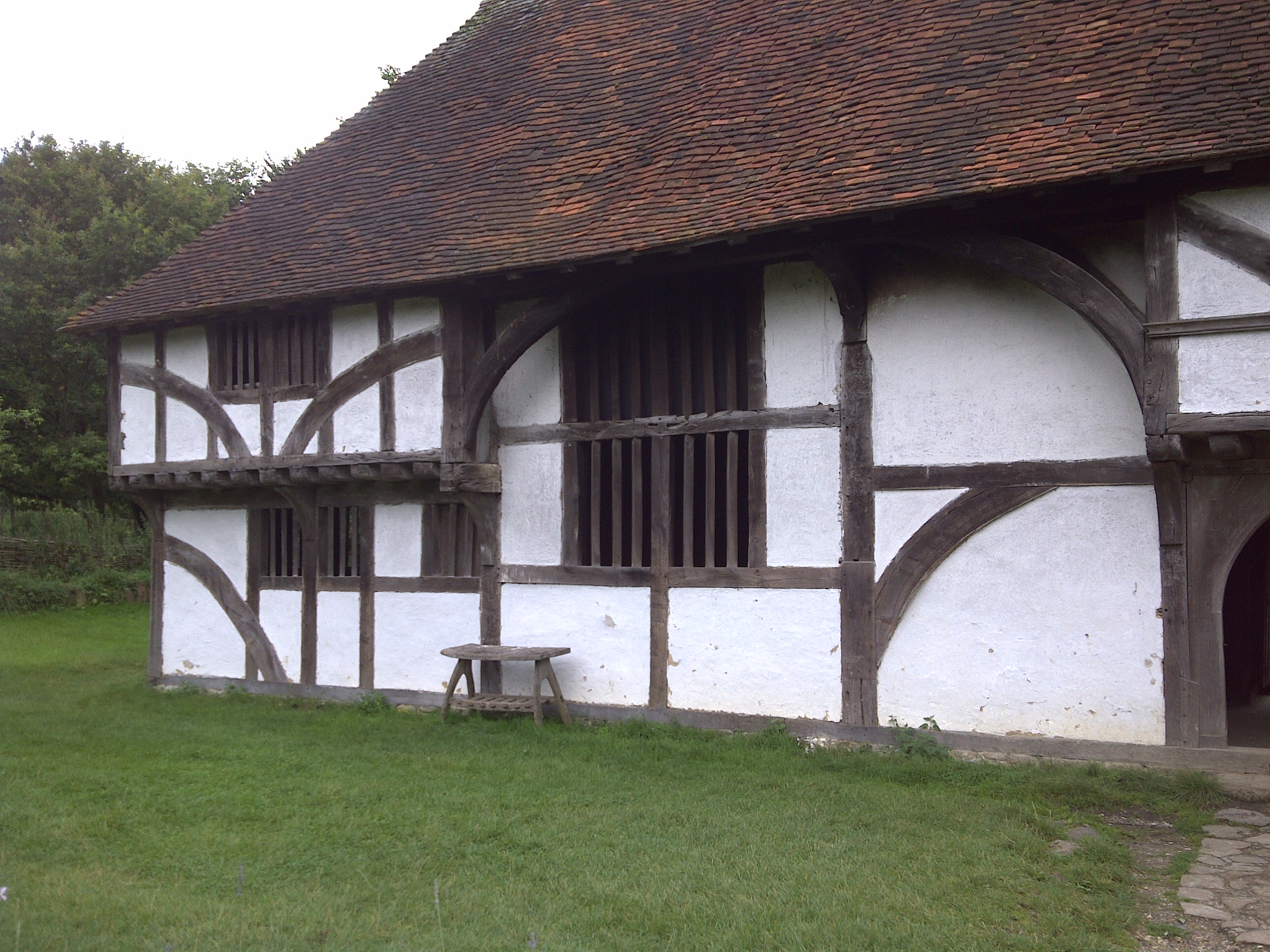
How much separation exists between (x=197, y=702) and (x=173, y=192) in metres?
19.2

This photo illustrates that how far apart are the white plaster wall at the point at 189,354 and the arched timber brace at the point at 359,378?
1.56 meters

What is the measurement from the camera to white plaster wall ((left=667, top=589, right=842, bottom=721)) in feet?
28.1

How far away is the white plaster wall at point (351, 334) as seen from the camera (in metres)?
10.7

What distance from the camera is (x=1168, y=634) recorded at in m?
7.29

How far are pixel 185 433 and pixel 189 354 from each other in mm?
879

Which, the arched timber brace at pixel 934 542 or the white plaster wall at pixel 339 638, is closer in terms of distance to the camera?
the arched timber brace at pixel 934 542

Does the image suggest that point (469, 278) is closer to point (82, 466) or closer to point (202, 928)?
point (202, 928)

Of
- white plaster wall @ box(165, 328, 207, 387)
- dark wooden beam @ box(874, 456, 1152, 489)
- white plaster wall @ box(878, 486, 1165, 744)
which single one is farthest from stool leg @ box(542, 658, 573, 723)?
white plaster wall @ box(165, 328, 207, 387)

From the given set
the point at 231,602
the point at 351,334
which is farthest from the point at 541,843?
the point at 231,602

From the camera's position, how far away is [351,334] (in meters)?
10.8

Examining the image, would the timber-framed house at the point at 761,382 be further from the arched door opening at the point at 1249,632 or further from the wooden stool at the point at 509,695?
the wooden stool at the point at 509,695

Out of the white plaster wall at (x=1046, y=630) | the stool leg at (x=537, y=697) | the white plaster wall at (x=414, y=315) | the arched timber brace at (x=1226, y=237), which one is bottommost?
the stool leg at (x=537, y=697)

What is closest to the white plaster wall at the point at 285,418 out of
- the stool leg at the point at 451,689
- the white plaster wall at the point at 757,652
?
the stool leg at the point at 451,689

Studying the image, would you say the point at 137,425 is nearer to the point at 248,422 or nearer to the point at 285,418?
the point at 248,422
